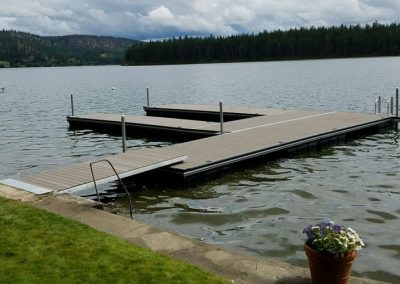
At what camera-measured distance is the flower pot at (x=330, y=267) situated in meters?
5.05

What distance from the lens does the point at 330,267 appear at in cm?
508

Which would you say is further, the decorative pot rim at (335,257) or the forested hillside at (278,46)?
the forested hillside at (278,46)

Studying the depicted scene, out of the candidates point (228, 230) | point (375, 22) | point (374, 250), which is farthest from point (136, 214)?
point (375, 22)

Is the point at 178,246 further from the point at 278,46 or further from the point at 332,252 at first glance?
the point at 278,46

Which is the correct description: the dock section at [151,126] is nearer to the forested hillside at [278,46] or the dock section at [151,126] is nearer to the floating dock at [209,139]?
the floating dock at [209,139]

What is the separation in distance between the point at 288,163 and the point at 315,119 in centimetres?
710

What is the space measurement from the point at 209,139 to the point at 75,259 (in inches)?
433

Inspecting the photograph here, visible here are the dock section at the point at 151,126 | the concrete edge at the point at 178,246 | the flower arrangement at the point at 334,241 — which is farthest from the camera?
the dock section at the point at 151,126

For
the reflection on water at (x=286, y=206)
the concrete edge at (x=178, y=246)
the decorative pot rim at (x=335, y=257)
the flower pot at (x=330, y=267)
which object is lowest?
the reflection on water at (x=286, y=206)

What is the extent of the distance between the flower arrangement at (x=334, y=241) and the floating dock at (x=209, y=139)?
6224mm

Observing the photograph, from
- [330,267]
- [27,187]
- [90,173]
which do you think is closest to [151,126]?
[90,173]

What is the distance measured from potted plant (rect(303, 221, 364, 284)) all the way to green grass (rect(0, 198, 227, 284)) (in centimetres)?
112

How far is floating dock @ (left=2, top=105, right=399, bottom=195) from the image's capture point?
37.1 ft

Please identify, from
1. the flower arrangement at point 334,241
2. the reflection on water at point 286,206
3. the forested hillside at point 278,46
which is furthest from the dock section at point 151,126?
the forested hillside at point 278,46
